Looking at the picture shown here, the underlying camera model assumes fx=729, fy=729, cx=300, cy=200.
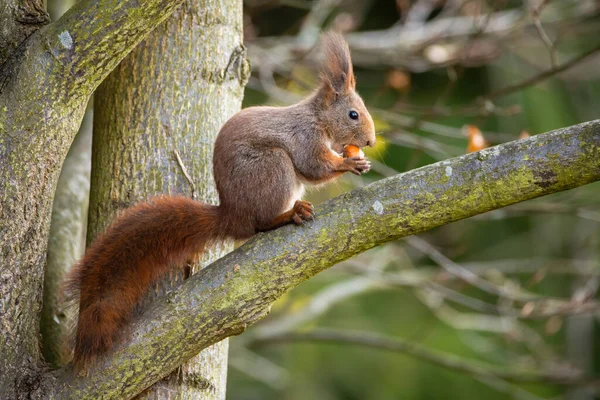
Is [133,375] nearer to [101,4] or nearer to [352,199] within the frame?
[352,199]

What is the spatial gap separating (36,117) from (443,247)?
11.5ft

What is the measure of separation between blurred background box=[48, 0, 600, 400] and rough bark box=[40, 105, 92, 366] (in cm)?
87

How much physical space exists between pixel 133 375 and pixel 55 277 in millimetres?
1021

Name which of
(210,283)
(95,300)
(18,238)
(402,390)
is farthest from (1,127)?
(402,390)

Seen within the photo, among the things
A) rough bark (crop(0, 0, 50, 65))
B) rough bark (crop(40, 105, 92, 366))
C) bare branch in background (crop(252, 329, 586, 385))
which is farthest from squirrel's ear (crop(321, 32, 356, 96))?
bare branch in background (crop(252, 329, 586, 385))

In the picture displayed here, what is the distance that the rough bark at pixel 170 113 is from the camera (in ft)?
7.39

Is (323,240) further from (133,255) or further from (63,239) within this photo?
(63,239)

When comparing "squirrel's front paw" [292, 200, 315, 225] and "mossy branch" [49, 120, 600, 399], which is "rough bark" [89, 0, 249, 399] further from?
"squirrel's front paw" [292, 200, 315, 225]

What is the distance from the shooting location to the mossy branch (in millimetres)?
1661

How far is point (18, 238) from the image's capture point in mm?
1896

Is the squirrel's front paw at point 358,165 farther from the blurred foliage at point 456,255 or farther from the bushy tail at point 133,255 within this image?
the blurred foliage at point 456,255

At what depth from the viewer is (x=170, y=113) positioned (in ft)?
7.50

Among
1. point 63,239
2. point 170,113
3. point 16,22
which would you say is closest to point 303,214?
point 170,113

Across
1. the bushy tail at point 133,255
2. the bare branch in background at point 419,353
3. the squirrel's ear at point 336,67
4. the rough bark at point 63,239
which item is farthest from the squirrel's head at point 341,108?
the bare branch in background at point 419,353
